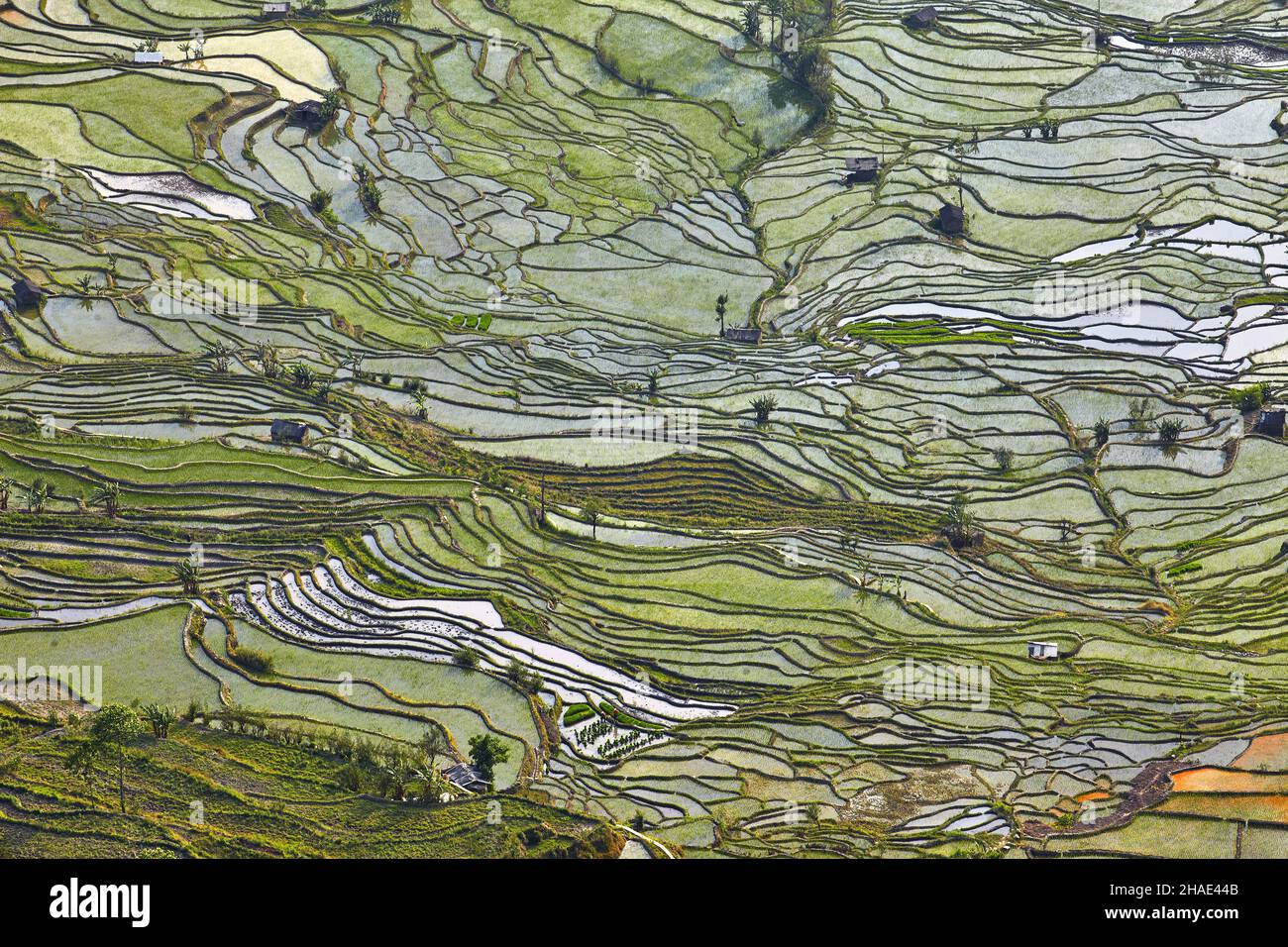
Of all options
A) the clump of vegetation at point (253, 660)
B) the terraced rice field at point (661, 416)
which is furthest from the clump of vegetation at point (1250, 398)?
the clump of vegetation at point (253, 660)

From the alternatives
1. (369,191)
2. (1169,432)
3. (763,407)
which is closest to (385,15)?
(369,191)

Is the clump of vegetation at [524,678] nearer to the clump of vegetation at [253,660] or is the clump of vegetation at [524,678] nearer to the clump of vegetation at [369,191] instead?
the clump of vegetation at [253,660]

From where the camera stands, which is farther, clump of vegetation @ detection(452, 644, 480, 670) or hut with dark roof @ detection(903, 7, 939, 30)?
hut with dark roof @ detection(903, 7, 939, 30)

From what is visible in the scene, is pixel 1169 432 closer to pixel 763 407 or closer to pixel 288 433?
pixel 763 407

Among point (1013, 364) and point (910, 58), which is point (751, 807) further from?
point (910, 58)

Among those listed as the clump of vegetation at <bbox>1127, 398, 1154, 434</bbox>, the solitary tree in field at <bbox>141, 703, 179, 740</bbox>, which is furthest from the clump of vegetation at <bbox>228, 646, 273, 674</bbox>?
the clump of vegetation at <bbox>1127, 398, 1154, 434</bbox>

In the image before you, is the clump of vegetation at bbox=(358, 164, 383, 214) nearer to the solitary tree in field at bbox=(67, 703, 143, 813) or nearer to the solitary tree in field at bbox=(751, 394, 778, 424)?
the solitary tree in field at bbox=(751, 394, 778, 424)
